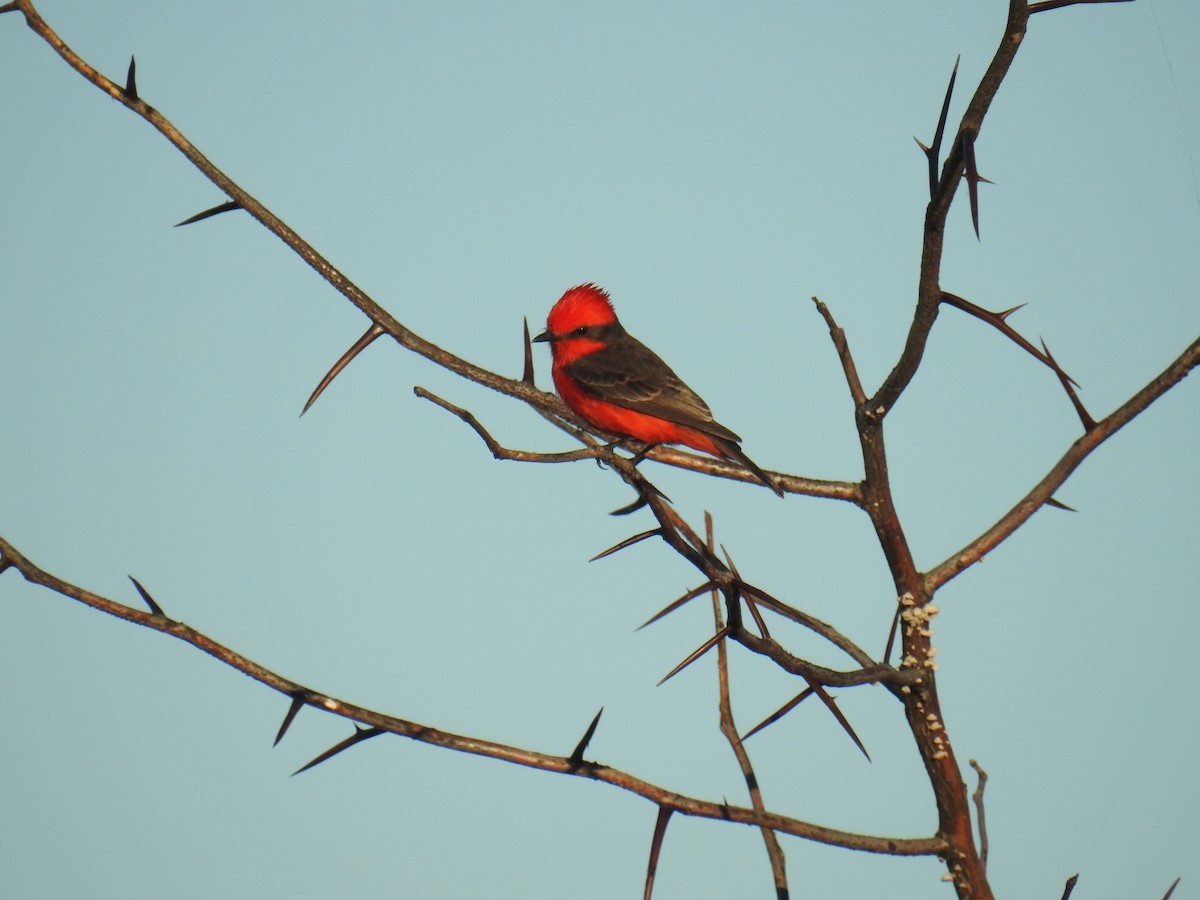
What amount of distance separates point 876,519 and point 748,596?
0.42 m

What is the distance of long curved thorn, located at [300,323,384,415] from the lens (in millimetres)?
3369

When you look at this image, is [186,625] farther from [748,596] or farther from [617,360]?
[617,360]

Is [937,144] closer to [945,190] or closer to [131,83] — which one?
[945,190]

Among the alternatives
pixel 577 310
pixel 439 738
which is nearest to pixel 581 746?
pixel 439 738

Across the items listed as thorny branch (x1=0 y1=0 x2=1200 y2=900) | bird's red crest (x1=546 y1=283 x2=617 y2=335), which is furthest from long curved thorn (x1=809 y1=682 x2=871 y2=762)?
bird's red crest (x1=546 y1=283 x2=617 y2=335)

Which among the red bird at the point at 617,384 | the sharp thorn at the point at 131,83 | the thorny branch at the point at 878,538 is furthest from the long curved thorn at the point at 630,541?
the red bird at the point at 617,384

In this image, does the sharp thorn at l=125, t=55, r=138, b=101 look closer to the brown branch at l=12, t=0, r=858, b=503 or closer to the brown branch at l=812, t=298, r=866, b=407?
the brown branch at l=12, t=0, r=858, b=503

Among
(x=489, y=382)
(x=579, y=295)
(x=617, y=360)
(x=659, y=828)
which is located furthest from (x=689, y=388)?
(x=659, y=828)

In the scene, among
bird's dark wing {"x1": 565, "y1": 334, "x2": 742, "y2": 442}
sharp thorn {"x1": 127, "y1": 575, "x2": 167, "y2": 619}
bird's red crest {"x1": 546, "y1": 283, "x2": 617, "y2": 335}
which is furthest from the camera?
bird's red crest {"x1": 546, "y1": 283, "x2": 617, "y2": 335}

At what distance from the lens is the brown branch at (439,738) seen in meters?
2.65

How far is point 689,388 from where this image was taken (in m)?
9.36

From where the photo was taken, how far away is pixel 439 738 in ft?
9.29

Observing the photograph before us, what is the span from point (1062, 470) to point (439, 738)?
1680 mm

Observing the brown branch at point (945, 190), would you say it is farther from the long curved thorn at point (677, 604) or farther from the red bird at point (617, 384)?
the red bird at point (617, 384)
